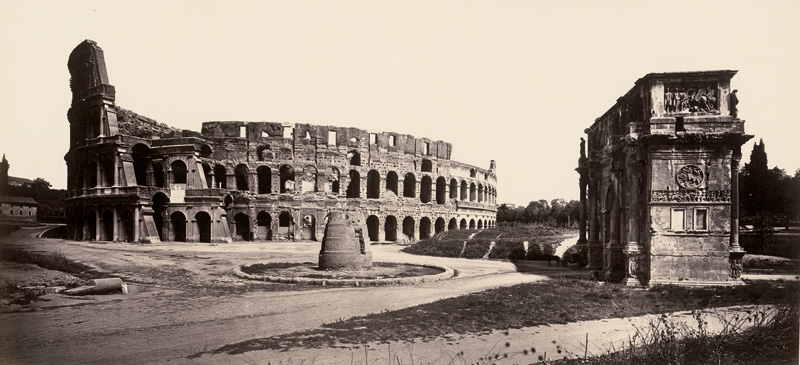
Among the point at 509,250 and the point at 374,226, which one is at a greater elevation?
the point at 374,226

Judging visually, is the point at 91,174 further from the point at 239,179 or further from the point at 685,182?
the point at 685,182

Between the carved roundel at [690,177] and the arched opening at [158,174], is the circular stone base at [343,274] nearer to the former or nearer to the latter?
the carved roundel at [690,177]

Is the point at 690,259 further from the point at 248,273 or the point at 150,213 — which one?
the point at 150,213

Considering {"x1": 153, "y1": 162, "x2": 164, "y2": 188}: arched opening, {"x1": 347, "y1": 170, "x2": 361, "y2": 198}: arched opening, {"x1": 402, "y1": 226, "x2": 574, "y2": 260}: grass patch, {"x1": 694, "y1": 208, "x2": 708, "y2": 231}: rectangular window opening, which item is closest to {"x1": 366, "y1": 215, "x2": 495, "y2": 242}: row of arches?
{"x1": 347, "y1": 170, "x2": 361, "y2": 198}: arched opening

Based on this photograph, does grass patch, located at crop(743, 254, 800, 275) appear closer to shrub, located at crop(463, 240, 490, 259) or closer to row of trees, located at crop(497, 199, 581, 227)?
shrub, located at crop(463, 240, 490, 259)

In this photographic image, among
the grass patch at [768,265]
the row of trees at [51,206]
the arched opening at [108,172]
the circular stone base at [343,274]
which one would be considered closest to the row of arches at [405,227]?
the arched opening at [108,172]

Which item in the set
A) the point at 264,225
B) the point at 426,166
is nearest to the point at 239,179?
the point at 264,225
